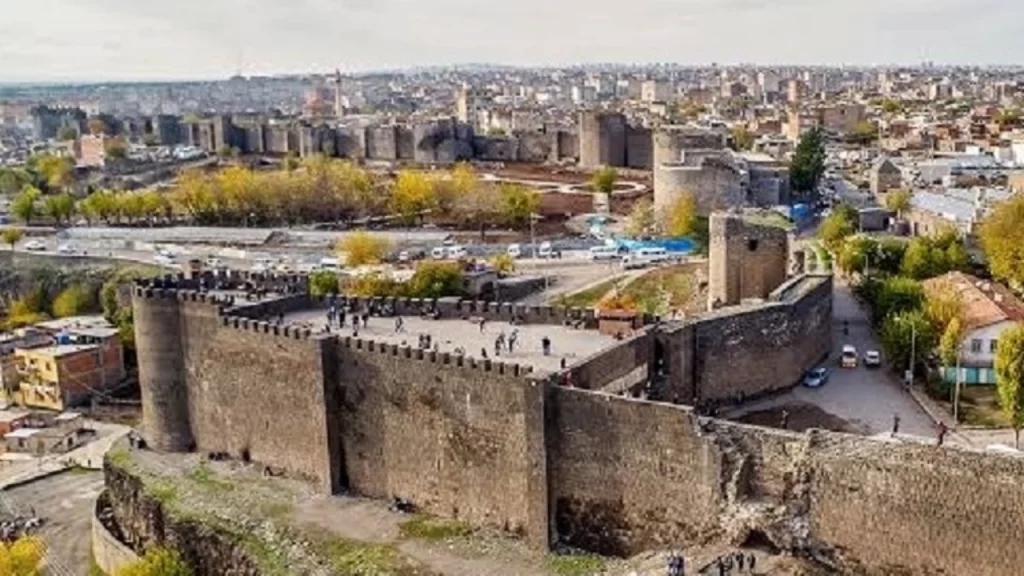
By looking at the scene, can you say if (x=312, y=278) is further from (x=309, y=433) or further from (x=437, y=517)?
(x=437, y=517)

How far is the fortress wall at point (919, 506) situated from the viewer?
59.1 feet

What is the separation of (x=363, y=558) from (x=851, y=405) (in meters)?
12.8

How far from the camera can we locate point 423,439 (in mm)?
25828

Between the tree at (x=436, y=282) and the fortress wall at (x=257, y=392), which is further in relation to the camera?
the tree at (x=436, y=282)

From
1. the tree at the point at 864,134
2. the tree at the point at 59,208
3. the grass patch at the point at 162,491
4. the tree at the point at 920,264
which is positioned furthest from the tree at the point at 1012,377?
the tree at the point at 864,134

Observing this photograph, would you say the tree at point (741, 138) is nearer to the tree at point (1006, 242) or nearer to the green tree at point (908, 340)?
the tree at point (1006, 242)

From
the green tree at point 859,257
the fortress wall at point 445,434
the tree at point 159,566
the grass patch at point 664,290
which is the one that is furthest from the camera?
the grass patch at point 664,290

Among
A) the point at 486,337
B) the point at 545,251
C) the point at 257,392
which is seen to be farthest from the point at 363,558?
the point at 545,251

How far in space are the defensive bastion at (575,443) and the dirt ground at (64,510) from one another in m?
2.13

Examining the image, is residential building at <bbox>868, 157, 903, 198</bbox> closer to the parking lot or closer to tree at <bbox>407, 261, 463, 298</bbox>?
tree at <bbox>407, 261, 463, 298</bbox>

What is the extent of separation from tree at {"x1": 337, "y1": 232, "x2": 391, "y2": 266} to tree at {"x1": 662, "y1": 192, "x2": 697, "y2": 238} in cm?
1373

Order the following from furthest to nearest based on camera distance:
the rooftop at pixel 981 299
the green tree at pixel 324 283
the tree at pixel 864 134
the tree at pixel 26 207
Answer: the tree at pixel 864 134
the tree at pixel 26 207
the green tree at pixel 324 283
the rooftop at pixel 981 299

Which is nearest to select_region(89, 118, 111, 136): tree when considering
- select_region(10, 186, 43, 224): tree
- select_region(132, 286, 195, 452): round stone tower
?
select_region(10, 186, 43, 224): tree

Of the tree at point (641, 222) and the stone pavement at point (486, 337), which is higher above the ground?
the stone pavement at point (486, 337)
